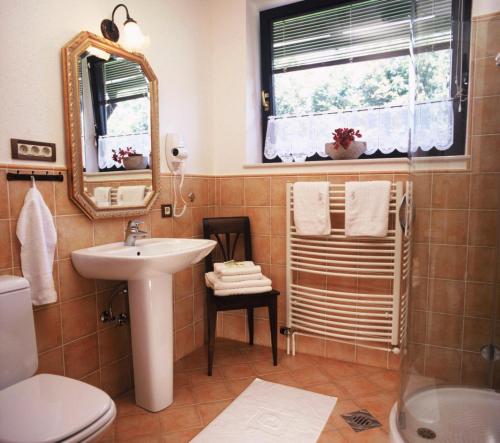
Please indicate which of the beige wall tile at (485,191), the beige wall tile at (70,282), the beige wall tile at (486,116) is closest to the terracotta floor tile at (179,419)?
the beige wall tile at (70,282)

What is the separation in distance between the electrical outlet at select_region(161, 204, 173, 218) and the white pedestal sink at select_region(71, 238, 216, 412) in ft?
1.28

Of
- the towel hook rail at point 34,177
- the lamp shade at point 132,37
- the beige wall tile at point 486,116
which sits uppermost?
the lamp shade at point 132,37

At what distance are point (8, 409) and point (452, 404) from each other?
5.58ft

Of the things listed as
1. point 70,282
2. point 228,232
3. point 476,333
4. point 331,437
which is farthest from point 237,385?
point 476,333

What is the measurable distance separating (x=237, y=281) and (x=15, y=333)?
A: 46.8 inches

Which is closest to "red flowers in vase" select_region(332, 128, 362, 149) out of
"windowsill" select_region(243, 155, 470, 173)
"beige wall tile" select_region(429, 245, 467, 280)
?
"windowsill" select_region(243, 155, 470, 173)

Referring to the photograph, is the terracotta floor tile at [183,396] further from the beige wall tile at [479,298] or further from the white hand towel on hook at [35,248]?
the beige wall tile at [479,298]

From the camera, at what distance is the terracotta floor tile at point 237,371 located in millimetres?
2270

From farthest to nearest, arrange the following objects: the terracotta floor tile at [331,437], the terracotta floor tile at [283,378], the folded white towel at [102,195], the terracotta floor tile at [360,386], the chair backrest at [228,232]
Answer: the chair backrest at [228,232], the terracotta floor tile at [283,378], the terracotta floor tile at [360,386], the folded white towel at [102,195], the terracotta floor tile at [331,437]

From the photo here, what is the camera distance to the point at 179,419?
183 centimetres

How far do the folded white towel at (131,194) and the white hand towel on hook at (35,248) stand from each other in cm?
46

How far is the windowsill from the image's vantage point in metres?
1.68

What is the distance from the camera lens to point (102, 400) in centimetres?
125

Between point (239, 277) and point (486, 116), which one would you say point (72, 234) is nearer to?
point (239, 277)
